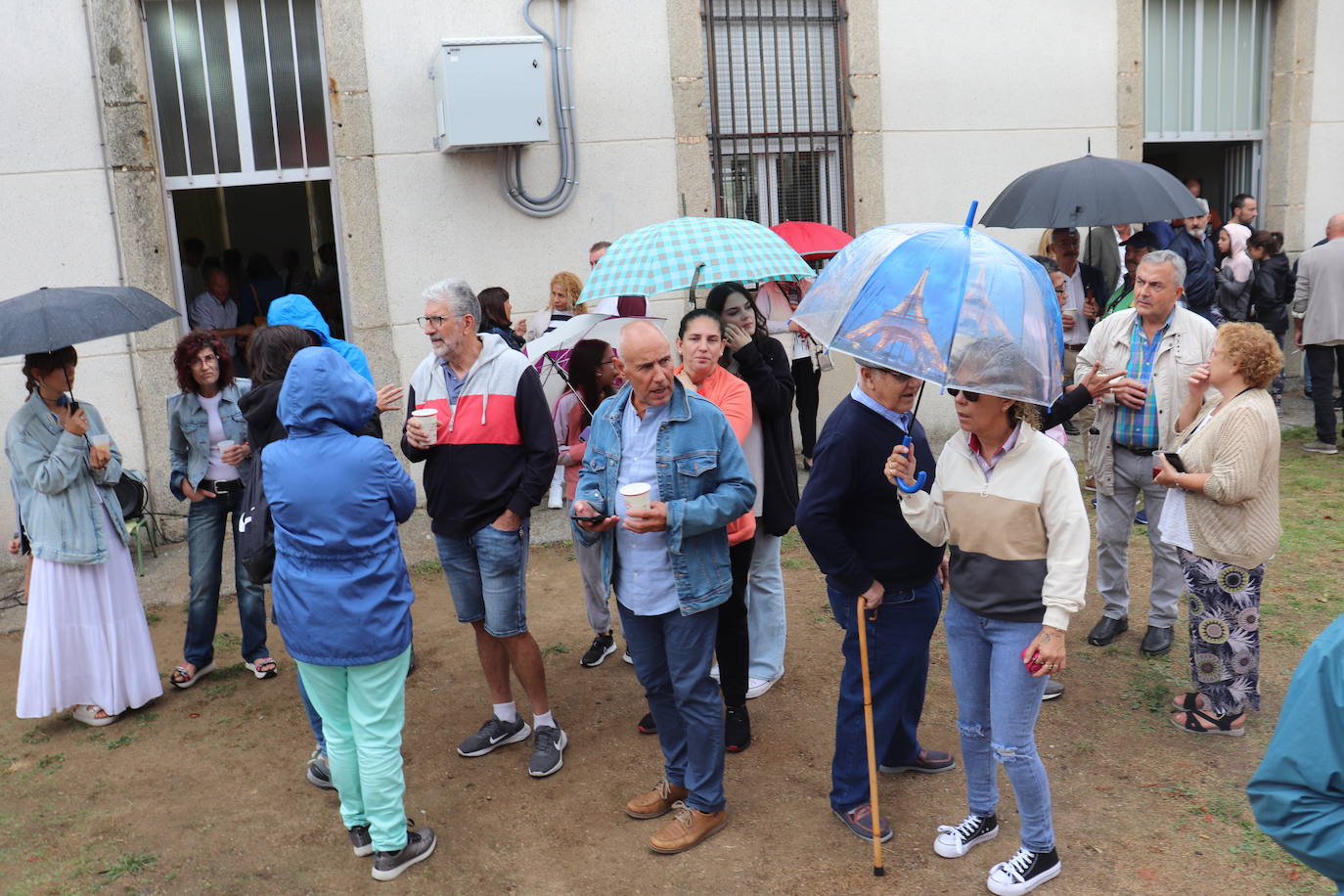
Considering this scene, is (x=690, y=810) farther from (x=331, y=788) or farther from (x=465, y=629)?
(x=465, y=629)

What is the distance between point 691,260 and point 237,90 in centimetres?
483

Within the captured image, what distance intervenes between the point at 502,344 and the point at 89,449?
2082 mm

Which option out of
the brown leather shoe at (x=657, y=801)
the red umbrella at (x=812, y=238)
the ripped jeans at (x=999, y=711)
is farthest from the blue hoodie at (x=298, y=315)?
the red umbrella at (x=812, y=238)

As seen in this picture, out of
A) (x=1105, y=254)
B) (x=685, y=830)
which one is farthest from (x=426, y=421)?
(x=1105, y=254)

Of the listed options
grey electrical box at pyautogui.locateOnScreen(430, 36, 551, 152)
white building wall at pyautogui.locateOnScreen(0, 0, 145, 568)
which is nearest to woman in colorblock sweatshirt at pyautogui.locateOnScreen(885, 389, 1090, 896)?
grey electrical box at pyautogui.locateOnScreen(430, 36, 551, 152)

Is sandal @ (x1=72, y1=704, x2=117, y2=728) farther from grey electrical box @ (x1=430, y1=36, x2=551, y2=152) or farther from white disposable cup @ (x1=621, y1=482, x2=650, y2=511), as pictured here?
grey electrical box @ (x1=430, y1=36, x2=551, y2=152)

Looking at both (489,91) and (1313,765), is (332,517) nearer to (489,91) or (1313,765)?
(1313,765)

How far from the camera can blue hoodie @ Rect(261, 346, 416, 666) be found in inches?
138

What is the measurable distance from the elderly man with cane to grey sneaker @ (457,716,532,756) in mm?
1435

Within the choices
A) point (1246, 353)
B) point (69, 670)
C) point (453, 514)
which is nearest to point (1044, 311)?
point (1246, 353)

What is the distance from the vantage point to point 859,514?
3.61 meters

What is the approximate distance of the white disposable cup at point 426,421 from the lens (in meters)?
4.01

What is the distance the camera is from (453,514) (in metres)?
4.24

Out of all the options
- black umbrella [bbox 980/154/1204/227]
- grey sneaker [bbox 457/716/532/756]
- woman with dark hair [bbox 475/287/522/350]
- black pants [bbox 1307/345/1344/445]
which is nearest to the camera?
grey sneaker [bbox 457/716/532/756]
